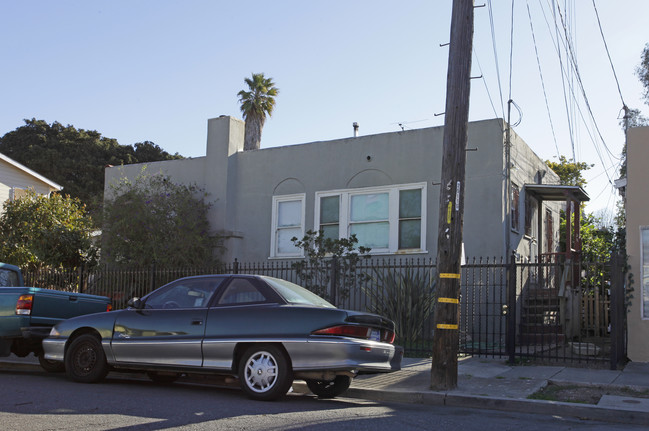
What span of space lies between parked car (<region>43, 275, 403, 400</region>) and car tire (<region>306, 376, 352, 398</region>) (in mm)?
13

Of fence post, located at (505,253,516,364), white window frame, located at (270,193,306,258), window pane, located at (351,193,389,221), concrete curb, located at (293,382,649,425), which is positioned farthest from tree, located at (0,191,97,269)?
concrete curb, located at (293,382,649,425)

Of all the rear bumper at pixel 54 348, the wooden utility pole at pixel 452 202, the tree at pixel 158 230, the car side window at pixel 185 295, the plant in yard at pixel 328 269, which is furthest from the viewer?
the tree at pixel 158 230

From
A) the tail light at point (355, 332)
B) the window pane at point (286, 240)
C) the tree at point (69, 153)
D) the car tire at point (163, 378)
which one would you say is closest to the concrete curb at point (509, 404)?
the tail light at point (355, 332)

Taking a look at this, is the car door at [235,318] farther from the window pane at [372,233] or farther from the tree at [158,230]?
the tree at [158,230]

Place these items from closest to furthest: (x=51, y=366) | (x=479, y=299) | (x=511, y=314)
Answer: (x=51, y=366)
(x=511, y=314)
(x=479, y=299)

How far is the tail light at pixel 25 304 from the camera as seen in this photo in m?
9.95

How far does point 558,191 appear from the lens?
17.2 m

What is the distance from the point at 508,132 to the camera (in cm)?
1529

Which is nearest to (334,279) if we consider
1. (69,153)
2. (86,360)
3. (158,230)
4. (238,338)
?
(238,338)

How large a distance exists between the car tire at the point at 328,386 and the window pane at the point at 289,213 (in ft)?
30.5

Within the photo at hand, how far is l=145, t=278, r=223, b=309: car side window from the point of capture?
859cm

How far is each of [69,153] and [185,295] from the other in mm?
33699

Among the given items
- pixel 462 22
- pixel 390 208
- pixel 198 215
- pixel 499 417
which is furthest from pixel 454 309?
pixel 198 215

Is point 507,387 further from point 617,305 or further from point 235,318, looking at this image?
point 235,318
